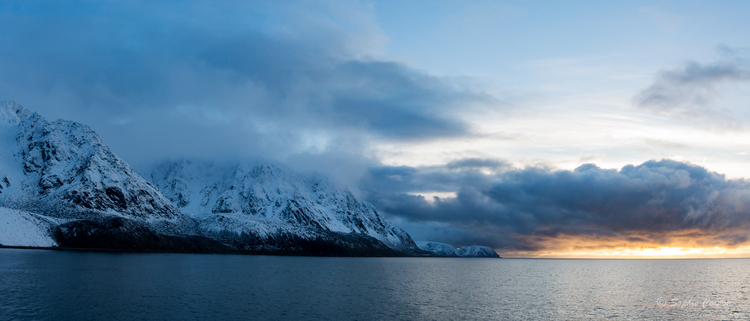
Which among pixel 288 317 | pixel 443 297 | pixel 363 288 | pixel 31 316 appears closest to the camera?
pixel 31 316

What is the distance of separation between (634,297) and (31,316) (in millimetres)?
114639

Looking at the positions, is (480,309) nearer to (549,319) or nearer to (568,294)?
(549,319)

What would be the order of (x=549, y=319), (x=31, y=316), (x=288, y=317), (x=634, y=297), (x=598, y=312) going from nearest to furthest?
(x=31, y=316) → (x=288, y=317) → (x=549, y=319) → (x=598, y=312) → (x=634, y=297)

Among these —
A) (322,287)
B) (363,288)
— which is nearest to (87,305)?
(322,287)

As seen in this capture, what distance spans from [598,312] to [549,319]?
1377 cm

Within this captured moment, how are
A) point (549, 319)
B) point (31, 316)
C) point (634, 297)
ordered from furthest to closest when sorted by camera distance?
point (634, 297) < point (549, 319) < point (31, 316)

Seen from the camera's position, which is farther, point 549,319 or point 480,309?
point 480,309

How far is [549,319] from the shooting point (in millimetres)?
71500

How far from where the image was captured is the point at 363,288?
11012 cm

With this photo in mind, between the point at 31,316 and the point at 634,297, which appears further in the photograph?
the point at 634,297

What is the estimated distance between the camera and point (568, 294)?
107312mm

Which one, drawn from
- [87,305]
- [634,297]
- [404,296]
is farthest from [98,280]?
[634,297]

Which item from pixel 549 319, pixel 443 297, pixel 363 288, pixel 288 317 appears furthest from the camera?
pixel 363 288

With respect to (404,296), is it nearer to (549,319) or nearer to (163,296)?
(549,319)
